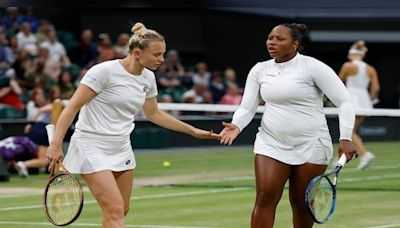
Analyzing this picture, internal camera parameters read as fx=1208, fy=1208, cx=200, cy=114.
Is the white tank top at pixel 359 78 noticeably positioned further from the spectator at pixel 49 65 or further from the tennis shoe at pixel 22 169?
the spectator at pixel 49 65

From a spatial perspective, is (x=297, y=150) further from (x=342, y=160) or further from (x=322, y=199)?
(x=322, y=199)

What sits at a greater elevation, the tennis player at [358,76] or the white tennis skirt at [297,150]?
the white tennis skirt at [297,150]

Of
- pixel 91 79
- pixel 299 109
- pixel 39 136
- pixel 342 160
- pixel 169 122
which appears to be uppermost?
pixel 91 79

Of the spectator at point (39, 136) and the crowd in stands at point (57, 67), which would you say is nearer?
the spectator at point (39, 136)

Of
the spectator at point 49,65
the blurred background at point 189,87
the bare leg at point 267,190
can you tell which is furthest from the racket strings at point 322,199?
the spectator at point 49,65

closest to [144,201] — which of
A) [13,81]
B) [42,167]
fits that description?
[42,167]

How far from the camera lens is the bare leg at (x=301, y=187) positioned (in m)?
9.41

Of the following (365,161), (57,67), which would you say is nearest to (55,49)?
(57,67)

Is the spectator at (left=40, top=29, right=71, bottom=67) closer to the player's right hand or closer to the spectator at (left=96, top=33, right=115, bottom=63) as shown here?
the spectator at (left=96, top=33, right=115, bottom=63)

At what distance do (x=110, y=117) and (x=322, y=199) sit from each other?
172 centimetres

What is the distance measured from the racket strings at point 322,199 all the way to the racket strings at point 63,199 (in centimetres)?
176

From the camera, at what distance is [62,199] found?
8.79 m

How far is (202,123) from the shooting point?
25.8 meters

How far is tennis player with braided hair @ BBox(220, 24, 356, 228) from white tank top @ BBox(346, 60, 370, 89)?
11.7 m
